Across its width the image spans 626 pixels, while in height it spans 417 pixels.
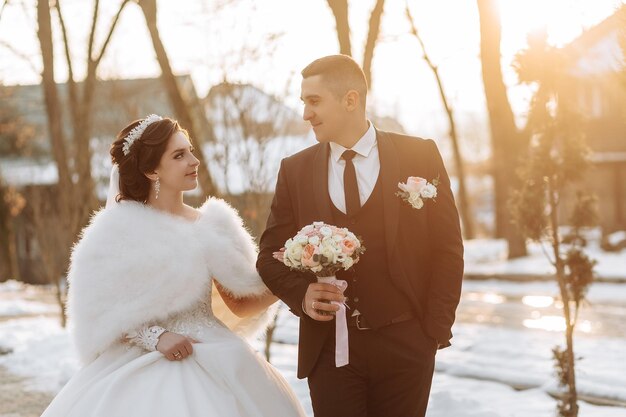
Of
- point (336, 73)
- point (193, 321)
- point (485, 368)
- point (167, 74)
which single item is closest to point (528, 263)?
point (167, 74)

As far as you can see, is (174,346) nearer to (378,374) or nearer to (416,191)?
(378,374)

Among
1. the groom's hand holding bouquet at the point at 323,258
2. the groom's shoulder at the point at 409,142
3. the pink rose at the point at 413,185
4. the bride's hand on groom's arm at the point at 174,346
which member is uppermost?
the groom's shoulder at the point at 409,142

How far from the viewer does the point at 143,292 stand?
14.0 ft

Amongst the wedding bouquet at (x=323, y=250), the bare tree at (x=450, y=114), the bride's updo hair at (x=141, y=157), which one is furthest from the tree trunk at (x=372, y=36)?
the bare tree at (x=450, y=114)

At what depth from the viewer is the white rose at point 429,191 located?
382 centimetres

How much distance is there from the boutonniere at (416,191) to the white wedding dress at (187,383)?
47.1 inches

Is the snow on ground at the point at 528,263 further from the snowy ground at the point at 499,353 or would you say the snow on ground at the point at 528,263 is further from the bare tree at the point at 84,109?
the bare tree at the point at 84,109

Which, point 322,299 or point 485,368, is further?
point 485,368

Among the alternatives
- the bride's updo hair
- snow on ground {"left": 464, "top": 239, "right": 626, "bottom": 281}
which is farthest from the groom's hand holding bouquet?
snow on ground {"left": 464, "top": 239, "right": 626, "bottom": 281}

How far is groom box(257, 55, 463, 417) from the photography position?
3779mm

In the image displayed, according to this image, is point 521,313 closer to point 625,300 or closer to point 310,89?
point 625,300

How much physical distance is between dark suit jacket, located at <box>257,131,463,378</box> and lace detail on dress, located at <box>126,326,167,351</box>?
62cm

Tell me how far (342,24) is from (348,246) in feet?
20.3

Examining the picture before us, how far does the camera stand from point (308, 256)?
3496mm
